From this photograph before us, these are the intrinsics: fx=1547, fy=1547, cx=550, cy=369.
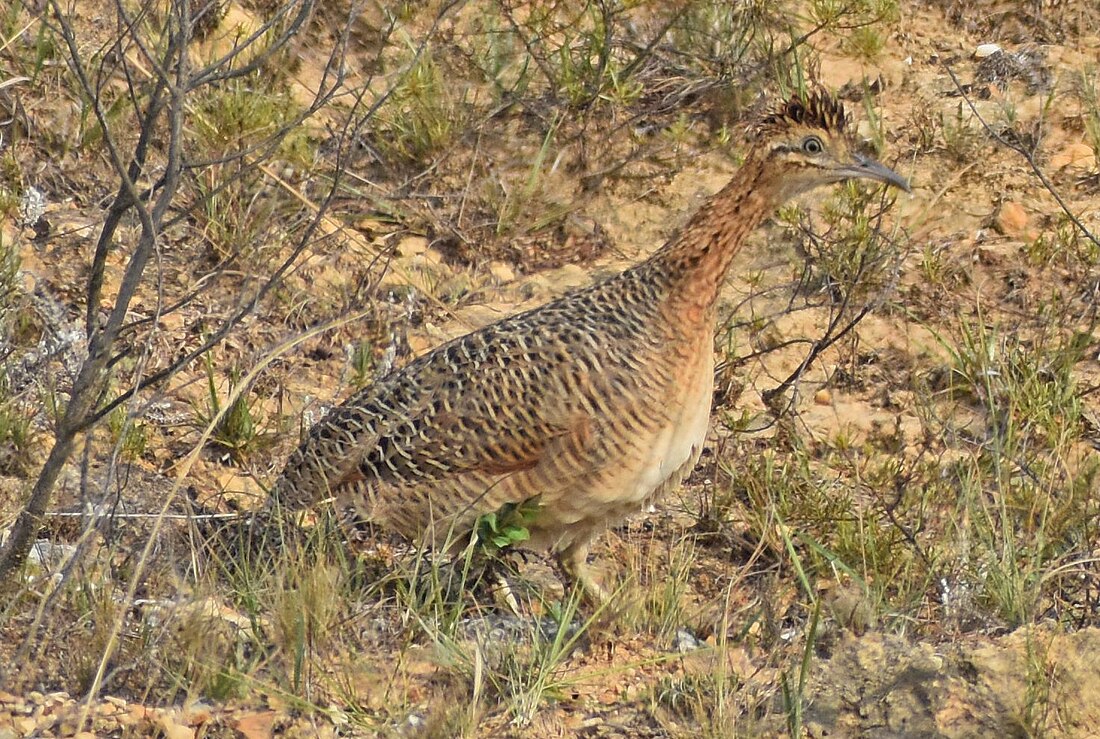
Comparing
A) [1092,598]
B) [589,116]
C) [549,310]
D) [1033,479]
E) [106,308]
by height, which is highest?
[589,116]

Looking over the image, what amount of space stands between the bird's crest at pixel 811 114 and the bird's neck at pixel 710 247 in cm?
14

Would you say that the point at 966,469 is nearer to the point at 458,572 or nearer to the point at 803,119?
the point at 803,119

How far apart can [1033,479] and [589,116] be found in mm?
2910

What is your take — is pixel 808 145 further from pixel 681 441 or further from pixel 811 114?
pixel 681 441

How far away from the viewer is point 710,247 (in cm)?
474

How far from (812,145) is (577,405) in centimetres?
109

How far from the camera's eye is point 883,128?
23.0 feet

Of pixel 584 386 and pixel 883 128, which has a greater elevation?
pixel 883 128

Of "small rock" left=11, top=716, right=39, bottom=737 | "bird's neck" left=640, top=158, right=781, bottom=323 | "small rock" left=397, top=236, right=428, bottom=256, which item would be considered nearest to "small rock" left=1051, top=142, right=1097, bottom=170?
"bird's neck" left=640, top=158, right=781, bottom=323

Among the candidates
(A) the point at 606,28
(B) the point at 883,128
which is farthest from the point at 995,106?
(A) the point at 606,28

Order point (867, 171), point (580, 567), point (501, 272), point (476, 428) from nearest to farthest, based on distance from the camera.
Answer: point (476, 428), point (867, 171), point (580, 567), point (501, 272)

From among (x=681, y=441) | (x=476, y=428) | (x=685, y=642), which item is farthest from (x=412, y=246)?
(x=685, y=642)

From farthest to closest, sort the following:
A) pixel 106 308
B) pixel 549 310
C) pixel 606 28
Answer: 1. pixel 606 28
2. pixel 106 308
3. pixel 549 310

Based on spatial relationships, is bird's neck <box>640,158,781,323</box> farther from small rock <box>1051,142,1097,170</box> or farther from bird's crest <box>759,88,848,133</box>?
small rock <box>1051,142,1097,170</box>
